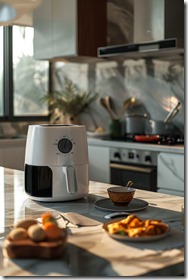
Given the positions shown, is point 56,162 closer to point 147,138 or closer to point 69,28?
point 147,138

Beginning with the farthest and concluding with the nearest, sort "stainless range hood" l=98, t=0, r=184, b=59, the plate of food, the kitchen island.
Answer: "stainless range hood" l=98, t=0, r=184, b=59 < the plate of food < the kitchen island

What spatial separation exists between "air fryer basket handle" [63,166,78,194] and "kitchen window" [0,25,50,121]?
140 inches

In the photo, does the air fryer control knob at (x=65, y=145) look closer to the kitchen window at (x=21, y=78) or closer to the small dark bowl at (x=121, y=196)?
the small dark bowl at (x=121, y=196)

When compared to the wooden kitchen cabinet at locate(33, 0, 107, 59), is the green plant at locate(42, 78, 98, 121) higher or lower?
lower

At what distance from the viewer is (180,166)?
3502mm

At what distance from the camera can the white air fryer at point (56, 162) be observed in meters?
1.63

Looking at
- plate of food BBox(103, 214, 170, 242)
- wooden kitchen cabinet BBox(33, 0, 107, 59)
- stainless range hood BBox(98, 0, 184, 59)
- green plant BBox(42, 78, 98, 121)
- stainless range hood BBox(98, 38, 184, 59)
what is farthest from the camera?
green plant BBox(42, 78, 98, 121)

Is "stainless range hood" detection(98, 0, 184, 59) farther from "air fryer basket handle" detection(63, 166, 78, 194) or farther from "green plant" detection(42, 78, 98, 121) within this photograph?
"air fryer basket handle" detection(63, 166, 78, 194)

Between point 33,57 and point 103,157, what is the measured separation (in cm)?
141

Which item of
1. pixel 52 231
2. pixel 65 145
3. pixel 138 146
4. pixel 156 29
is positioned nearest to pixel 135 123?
pixel 138 146

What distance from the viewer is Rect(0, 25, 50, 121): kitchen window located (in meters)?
5.06

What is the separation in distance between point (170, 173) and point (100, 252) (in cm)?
251

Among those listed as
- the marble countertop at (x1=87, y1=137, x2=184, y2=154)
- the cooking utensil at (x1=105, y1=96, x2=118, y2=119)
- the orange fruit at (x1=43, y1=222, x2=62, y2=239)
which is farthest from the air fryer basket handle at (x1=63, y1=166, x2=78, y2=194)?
the cooking utensil at (x1=105, y1=96, x2=118, y2=119)

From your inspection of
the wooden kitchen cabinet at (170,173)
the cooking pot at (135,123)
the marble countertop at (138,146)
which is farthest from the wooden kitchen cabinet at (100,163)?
the wooden kitchen cabinet at (170,173)
